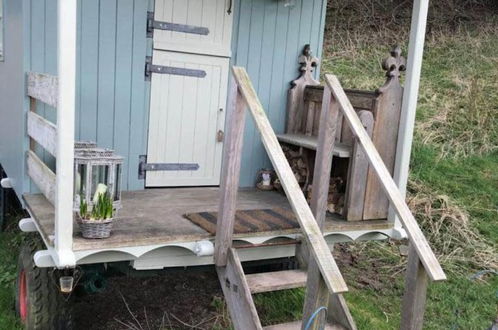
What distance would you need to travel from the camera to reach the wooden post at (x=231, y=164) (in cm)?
314

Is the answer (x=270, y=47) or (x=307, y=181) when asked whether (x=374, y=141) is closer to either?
(x=307, y=181)

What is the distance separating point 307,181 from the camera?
4.48 m

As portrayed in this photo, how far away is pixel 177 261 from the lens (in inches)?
134

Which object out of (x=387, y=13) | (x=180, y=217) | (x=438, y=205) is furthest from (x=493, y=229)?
(x=387, y=13)

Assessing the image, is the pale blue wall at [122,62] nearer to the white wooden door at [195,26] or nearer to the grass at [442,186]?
the white wooden door at [195,26]

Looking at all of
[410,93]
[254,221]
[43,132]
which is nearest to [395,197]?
[254,221]

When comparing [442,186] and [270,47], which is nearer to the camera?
[270,47]

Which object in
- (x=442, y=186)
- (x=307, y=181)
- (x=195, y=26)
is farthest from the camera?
(x=442, y=186)

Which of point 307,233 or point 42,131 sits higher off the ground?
point 42,131

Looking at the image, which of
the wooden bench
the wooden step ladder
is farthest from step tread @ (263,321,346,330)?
the wooden bench

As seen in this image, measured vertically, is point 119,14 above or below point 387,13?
below

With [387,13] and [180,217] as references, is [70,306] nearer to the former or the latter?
[180,217]

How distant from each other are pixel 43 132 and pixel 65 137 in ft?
1.65

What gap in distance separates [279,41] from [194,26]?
804 millimetres
